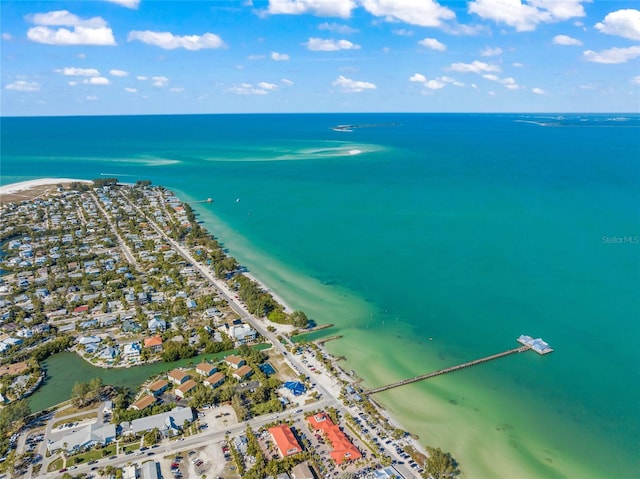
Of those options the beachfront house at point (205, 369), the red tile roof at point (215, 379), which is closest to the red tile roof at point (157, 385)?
the beachfront house at point (205, 369)

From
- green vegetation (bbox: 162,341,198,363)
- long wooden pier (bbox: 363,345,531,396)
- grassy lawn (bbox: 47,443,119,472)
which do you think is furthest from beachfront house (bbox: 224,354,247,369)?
grassy lawn (bbox: 47,443,119,472)

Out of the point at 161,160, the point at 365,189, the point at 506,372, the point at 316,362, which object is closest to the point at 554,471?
the point at 506,372

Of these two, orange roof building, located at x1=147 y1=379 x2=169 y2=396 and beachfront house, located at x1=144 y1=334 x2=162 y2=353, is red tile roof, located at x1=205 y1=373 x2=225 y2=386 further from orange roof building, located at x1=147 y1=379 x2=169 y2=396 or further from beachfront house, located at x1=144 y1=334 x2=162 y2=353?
beachfront house, located at x1=144 y1=334 x2=162 y2=353

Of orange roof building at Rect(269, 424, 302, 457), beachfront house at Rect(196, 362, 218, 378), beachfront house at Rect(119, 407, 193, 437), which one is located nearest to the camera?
orange roof building at Rect(269, 424, 302, 457)

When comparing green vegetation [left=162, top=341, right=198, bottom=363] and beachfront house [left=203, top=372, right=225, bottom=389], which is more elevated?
green vegetation [left=162, top=341, right=198, bottom=363]

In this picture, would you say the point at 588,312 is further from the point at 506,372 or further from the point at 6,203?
the point at 6,203

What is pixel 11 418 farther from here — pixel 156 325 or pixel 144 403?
pixel 156 325

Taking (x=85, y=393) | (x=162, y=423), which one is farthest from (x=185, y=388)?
(x=85, y=393)
